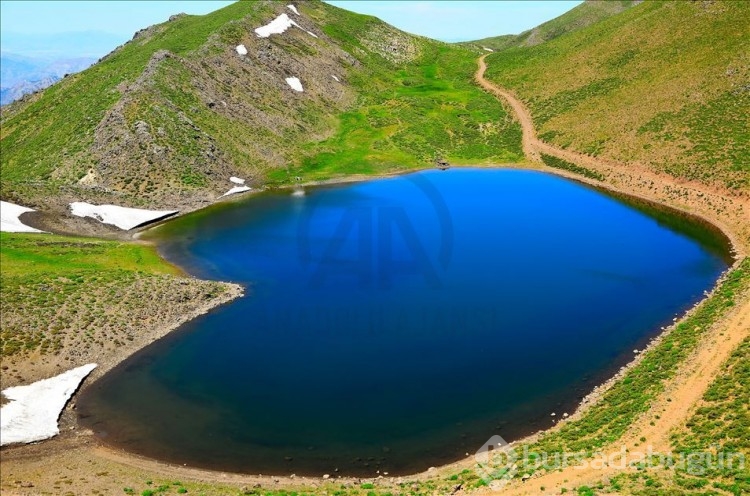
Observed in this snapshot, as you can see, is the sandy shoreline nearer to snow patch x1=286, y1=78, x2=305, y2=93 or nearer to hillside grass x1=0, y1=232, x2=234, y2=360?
hillside grass x1=0, y1=232, x2=234, y2=360

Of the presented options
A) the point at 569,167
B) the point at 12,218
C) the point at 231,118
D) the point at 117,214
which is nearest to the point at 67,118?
the point at 231,118

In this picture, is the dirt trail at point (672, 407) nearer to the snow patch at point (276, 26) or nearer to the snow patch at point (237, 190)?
the snow patch at point (237, 190)

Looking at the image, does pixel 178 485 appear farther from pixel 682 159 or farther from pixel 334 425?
pixel 682 159

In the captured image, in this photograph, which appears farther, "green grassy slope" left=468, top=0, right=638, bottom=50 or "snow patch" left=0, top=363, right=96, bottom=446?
"green grassy slope" left=468, top=0, right=638, bottom=50

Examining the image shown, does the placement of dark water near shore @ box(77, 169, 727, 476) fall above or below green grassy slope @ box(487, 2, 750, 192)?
below

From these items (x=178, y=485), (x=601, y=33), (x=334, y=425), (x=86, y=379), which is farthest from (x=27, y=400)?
(x=601, y=33)

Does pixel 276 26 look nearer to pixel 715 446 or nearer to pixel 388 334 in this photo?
pixel 388 334

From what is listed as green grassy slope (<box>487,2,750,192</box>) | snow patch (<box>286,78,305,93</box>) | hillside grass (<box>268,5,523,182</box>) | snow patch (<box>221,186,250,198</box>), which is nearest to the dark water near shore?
snow patch (<box>221,186,250,198</box>)
